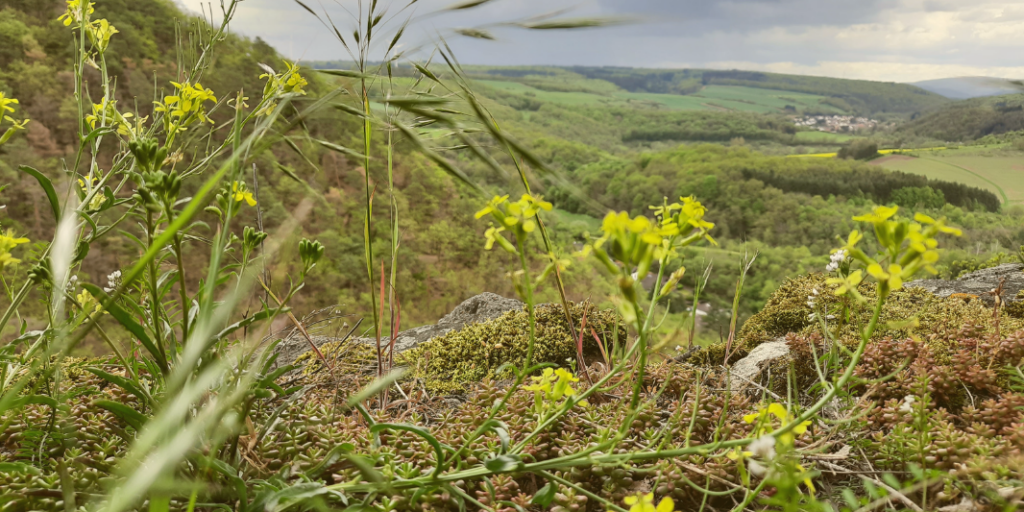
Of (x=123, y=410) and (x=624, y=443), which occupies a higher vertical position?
(x=123, y=410)

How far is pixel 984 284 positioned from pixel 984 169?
32.4 meters

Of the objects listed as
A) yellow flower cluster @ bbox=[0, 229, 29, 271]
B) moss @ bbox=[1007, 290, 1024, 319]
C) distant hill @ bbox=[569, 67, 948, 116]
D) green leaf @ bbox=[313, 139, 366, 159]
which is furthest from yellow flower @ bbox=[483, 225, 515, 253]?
distant hill @ bbox=[569, 67, 948, 116]

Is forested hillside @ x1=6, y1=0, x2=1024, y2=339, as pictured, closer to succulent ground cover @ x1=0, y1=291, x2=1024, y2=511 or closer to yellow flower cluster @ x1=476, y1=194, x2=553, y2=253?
yellow flower cluster @ x1=476, y1=194, x2=553, y2=253

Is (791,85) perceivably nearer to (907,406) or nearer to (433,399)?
(907,406)

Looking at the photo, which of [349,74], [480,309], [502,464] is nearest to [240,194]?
[349,74]

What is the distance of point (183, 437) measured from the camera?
48 centimetres

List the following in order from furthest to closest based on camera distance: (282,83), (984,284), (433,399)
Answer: (984,284)
(433,399)
(282,83)

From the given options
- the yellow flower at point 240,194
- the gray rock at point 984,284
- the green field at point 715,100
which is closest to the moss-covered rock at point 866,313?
the gray rock at point 984,284

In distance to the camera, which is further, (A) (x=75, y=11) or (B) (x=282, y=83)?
(A) (x=75, y=11)

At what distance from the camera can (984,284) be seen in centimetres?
285

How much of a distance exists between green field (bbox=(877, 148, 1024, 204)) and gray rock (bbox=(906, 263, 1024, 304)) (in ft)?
83.3

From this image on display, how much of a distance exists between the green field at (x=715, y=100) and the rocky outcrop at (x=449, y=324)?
60.6m

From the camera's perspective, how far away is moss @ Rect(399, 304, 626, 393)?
205 centimetres

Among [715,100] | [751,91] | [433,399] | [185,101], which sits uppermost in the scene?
[751,91]
